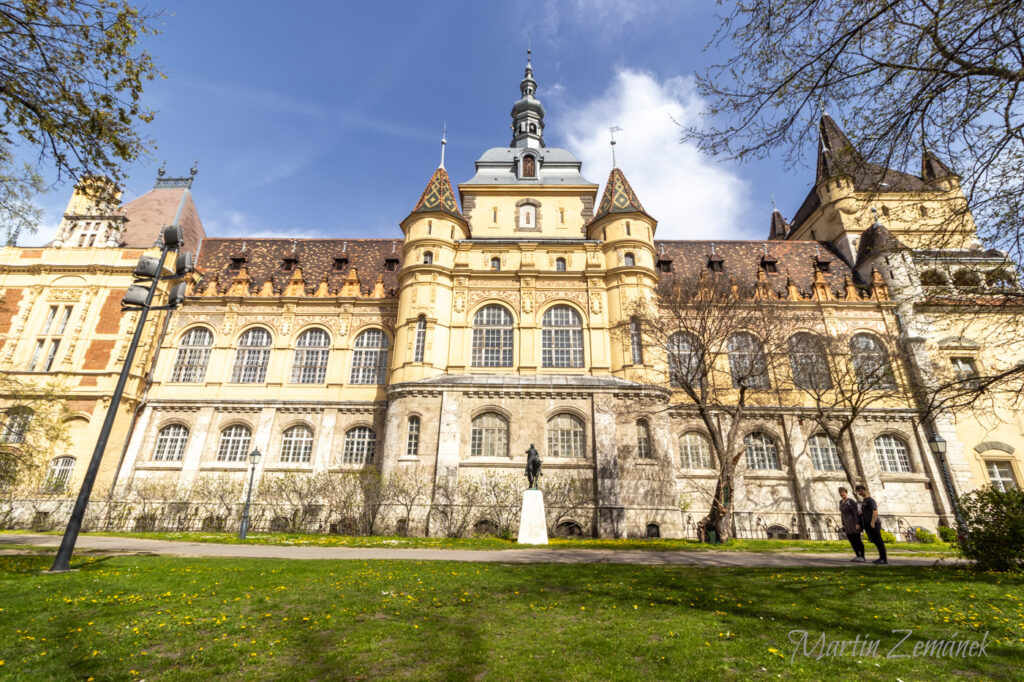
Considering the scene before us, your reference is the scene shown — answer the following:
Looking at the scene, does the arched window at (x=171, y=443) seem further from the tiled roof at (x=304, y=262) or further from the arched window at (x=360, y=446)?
the arched window at (x=360, y=446)

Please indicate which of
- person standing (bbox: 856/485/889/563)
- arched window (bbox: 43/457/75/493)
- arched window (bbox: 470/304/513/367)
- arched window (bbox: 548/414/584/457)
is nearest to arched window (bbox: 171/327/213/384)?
arched window (bbox: 43/457/75/493)

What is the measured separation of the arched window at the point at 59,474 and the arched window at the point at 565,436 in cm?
2411

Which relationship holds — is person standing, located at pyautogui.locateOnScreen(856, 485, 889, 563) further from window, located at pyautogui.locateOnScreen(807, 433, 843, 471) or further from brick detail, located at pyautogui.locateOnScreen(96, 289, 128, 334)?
brick detail, located at pyautogui.locateOnScreen(96, 289, 128, 334)

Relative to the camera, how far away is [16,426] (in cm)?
2520

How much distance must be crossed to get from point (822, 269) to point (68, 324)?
4620 centimetres

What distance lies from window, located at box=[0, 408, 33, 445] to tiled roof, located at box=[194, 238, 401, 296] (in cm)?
1035

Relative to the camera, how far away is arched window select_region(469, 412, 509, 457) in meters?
23.8

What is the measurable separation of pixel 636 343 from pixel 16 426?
105ft

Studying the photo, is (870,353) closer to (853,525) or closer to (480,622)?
(853,525)

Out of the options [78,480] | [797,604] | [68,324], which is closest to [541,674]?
[797,604]

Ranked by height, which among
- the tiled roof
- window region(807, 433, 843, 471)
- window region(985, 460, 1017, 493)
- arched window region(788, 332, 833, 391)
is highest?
the tiled roof

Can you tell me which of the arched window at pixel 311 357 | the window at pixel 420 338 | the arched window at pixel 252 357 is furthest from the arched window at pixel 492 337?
the arched window at pixel 252 357

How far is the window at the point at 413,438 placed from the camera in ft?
77.2

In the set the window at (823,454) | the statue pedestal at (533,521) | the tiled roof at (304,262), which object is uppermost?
the tiled roof at (304,262)
